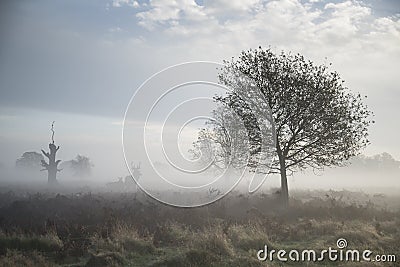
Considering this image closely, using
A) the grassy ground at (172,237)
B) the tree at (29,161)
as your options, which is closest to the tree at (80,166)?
the tree at (29,161)

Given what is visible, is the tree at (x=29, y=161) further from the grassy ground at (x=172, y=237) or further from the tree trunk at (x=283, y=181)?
the tree trunk at (x=283, y=181)

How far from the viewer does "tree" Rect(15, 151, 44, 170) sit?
116 meters

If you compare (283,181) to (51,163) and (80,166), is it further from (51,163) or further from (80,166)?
(80,166)

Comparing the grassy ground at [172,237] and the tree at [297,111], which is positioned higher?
the tree at [297,111]

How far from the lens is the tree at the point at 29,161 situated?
116 m

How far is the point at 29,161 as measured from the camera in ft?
383

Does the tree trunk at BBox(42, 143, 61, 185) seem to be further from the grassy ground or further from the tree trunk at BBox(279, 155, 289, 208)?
the tree trunk at BBox(279, 155, 289, 208)

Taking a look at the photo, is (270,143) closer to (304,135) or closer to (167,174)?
(304,135)

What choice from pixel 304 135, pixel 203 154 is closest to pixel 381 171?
pixel 203 154

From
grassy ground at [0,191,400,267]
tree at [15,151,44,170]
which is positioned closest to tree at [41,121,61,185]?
grassy ground at [0,191,400,267]

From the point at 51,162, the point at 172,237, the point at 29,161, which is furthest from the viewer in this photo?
the point at 29,161

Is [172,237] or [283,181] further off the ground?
[283,181]

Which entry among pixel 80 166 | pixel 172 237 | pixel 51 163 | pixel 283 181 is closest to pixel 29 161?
pixel 80 166

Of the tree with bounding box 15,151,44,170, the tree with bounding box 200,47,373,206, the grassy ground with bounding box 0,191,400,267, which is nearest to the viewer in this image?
the grassy ground with bounding box 0,191,400,267
